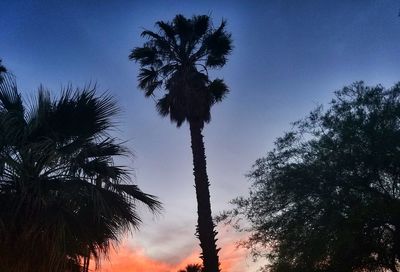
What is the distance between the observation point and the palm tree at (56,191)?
7.57 meters

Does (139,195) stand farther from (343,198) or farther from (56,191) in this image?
(343,198)

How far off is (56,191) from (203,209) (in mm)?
7039

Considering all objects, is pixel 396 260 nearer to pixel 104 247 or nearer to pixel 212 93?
pixel 212 93

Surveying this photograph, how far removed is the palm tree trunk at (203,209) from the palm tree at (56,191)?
5.01 m

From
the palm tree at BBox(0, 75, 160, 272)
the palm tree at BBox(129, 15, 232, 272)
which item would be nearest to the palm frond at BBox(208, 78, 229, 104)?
the palm tree at BBox(129, 15, 232, 272)

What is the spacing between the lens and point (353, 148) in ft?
56.1

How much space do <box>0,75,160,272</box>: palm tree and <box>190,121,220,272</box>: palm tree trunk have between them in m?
5.01

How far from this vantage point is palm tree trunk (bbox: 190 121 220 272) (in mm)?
13484

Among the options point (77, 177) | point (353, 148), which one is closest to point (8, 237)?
point (77, 177)

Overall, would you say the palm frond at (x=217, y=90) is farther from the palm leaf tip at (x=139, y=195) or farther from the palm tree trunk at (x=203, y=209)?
the palm leaf tip at (x=139, y=195)

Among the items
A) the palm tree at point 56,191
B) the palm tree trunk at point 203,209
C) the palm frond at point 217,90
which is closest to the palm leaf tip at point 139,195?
the palm tree at point 56,191

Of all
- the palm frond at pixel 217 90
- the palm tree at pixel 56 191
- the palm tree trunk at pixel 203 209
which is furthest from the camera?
the palm frond at pixel 217 90

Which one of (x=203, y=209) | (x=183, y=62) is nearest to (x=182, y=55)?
(x=183, y=62)

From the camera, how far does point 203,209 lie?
14.2m
